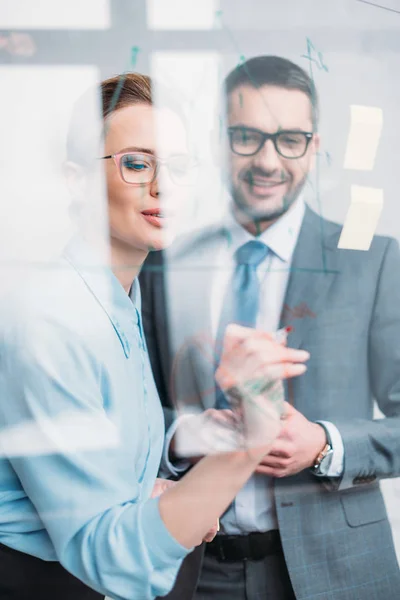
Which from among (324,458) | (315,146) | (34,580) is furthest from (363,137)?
(34,580)

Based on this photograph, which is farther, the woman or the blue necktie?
the blue necktie

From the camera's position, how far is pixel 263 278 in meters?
0.75

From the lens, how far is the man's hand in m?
0.73

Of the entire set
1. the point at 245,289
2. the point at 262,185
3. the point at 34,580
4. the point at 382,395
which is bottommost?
the point at 34,580

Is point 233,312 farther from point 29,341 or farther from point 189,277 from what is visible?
point 29,341

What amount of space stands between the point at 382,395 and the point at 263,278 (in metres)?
0.20

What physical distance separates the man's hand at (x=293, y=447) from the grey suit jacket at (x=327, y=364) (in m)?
0.01

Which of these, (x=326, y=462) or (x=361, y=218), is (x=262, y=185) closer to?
(x=361, y=218)

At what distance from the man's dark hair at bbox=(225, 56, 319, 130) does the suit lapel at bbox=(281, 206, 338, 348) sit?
12cm

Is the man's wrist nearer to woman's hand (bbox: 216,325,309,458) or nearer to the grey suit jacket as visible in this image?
the grey suit jacket

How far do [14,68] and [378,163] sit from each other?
1.39ft

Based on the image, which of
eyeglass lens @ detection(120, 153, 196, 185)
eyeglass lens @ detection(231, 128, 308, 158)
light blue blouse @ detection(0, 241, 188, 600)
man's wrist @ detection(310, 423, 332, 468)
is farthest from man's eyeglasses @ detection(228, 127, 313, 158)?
man's wrist @ detection(310, 423, 332, 468)

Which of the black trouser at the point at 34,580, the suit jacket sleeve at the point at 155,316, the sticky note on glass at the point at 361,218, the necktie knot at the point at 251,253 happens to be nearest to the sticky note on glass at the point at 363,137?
the sticky note on glass at the point at 361,218

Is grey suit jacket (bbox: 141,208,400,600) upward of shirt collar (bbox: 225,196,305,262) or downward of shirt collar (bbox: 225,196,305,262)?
downward
